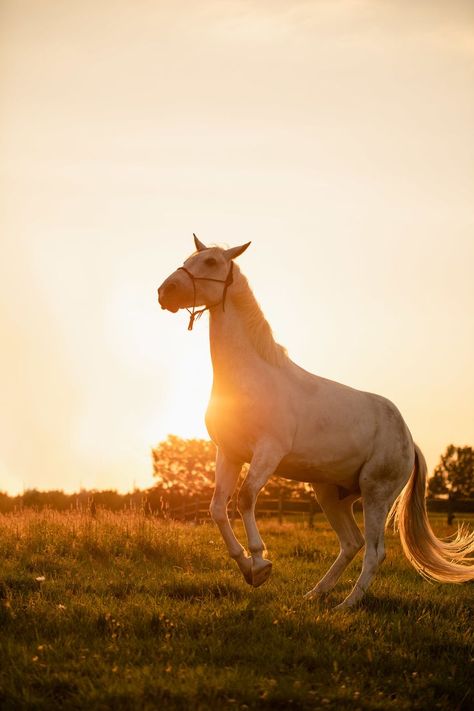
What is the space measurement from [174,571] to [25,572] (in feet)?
5.49

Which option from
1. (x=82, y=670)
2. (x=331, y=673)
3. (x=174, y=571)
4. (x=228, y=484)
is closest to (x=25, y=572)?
(x=174, y=571)

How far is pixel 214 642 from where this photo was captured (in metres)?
5.71

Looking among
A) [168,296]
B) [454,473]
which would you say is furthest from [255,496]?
[454,473]

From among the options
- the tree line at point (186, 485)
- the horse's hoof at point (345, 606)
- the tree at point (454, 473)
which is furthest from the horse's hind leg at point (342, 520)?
the tree at point (454, 473)

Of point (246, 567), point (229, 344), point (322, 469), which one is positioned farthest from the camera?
point (322, 469)

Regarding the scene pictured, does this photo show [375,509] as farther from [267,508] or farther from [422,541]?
[267,508]

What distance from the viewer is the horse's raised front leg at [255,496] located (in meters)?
7.36

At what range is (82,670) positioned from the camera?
5055 mm

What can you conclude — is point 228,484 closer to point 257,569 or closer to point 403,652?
point 257,569

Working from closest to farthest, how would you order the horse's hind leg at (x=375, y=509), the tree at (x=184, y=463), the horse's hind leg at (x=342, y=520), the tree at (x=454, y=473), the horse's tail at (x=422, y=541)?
1. the horse's hind leg at (x=375, y=509)
2. the horse's hind leg at (x=342, y=520)
3. the horse's tail at (x=422, y=541)
4. the tree at (x=184, y=463)
5. the tree at (x=454, y=473)

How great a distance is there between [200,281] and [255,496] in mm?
2100

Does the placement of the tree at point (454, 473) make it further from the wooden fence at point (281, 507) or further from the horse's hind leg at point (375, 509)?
the horse's hind leg at point (375, 509)

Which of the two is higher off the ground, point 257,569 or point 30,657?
point 257,569

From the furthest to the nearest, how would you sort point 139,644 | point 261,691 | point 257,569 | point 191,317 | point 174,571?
point 174,571
point 191,317
point 257,569
point 139,644
point 261,691
